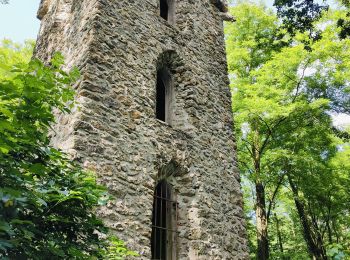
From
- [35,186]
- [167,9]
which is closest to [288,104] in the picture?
[167,9]

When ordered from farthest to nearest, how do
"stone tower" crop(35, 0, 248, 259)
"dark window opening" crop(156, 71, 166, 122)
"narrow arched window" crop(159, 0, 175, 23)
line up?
"narrow arched window" crop(159, 0, 175, 23), "dark window opening" crop(156, 71, 166, 122), "stone tower" crop(35, 0, 248, 259)

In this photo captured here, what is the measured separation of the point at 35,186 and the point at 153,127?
4313 mm

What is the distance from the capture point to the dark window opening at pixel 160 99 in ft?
25.6

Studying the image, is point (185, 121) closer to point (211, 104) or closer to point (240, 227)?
point (211, 104)

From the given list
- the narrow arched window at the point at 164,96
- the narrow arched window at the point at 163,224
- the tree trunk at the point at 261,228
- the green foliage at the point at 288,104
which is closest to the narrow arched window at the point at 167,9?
the narrow arched window at the point at 164,96

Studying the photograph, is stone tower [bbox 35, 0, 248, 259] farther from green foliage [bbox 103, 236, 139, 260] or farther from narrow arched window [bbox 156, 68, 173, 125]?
green foliage [bbox 103, 236, 139, 260]

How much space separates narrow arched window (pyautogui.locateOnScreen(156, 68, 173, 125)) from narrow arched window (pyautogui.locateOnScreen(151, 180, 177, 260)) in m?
1.74

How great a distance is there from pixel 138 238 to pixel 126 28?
4234 mm

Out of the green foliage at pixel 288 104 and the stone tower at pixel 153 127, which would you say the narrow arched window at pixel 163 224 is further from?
the green foliage at pixel 288 104

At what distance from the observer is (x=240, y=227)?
24.0 ft

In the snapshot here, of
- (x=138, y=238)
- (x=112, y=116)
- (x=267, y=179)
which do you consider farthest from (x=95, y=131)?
(x=267, y=179)

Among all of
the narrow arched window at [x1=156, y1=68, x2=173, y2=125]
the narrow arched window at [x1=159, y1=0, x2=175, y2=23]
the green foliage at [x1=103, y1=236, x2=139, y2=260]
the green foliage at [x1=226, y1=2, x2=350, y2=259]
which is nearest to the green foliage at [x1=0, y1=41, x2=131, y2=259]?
the green foliage at [x1=103, y1=236, x2=139, y2=260]

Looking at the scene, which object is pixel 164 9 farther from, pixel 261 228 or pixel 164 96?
pixel 261 228

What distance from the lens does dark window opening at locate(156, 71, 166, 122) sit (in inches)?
307
